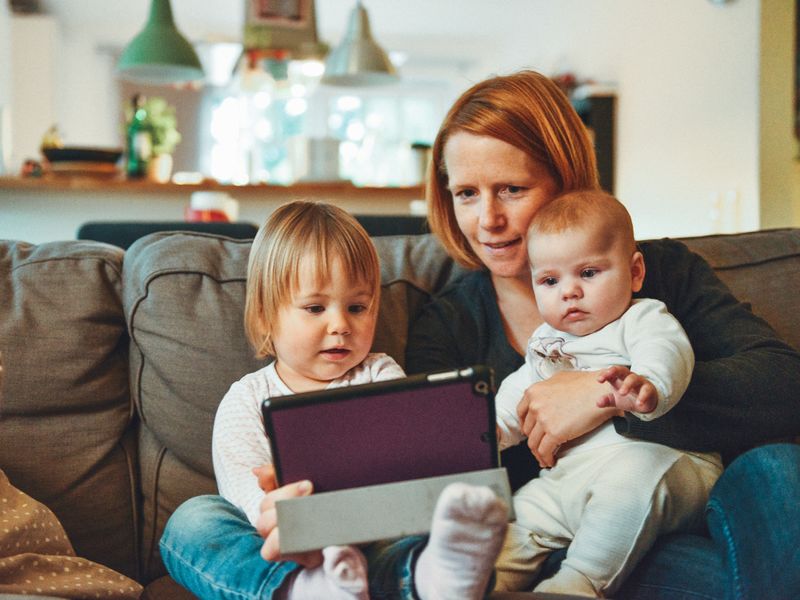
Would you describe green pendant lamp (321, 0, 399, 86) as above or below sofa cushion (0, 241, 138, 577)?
above

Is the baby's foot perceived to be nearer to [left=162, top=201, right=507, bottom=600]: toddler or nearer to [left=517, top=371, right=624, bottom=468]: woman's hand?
[left=162, top=201, right=507, bottom=600]: toddler

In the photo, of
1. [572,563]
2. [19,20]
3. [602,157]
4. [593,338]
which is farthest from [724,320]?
[19,20]

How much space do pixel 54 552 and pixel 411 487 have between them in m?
0.68

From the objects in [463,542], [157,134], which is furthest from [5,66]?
[463,542]

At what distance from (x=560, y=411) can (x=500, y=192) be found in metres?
0.42

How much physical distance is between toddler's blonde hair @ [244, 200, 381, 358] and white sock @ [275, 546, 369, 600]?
475 mm

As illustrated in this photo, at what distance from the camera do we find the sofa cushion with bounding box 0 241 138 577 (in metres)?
1.42

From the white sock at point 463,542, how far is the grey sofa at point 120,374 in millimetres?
662

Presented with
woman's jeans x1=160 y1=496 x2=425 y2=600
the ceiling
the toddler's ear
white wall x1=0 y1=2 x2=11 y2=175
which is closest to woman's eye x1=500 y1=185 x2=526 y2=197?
the toddler's ear

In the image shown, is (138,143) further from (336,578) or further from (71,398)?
(336,578)

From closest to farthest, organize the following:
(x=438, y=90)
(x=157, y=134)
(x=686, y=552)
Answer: (x=686, y=552) → (x=157, y=134) → (x=438, y=90)

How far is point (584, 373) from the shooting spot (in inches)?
49.6

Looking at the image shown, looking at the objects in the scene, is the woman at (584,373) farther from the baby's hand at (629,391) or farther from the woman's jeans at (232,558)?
the woman's jeans at (232,558)

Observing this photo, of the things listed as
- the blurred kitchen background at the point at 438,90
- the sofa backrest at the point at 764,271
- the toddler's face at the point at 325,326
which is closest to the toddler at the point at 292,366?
the toddler's face at the point at 325,326
